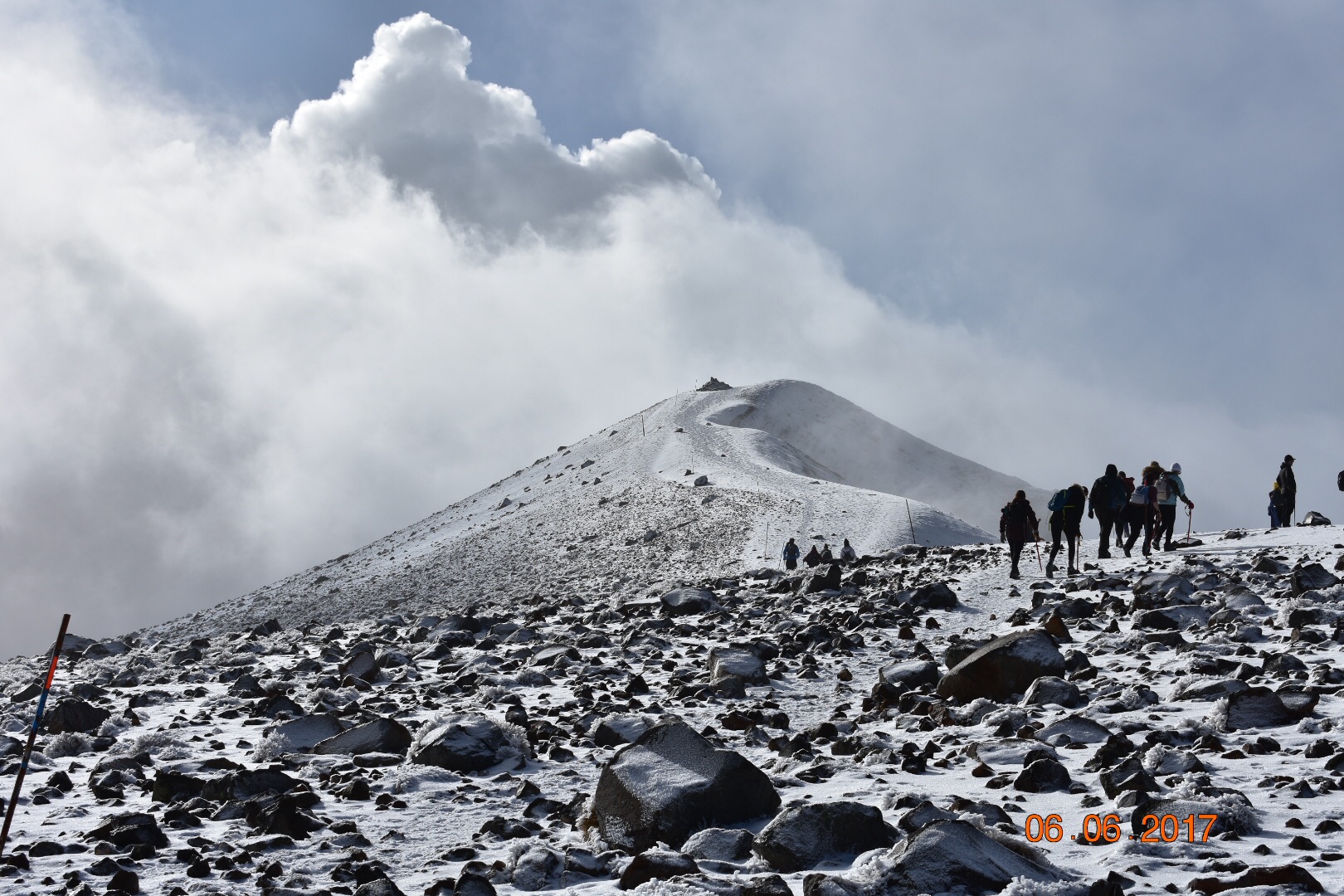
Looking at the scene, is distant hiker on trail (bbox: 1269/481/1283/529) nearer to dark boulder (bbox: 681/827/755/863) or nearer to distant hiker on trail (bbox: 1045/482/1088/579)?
distant hiker on trail (bbox: 1045/482/1088/579)

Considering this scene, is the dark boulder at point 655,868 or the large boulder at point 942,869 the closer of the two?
the large boulder at point 942,869

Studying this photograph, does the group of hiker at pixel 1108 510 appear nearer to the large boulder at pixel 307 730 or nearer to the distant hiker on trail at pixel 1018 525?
the distant hiker on trail at pixel 1018 525

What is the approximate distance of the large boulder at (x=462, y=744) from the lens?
1038cm

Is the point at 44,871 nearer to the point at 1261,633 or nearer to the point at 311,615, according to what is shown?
the point at 1261,633

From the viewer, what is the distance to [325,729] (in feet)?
38.8

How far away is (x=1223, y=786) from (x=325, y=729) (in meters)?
8.88

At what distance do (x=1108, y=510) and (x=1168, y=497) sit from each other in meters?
1.60

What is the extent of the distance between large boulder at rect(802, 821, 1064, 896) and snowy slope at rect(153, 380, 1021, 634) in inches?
1156

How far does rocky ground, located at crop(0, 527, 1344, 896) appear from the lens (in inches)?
274

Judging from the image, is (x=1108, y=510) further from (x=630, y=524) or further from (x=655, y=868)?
(x=630, y=524)
